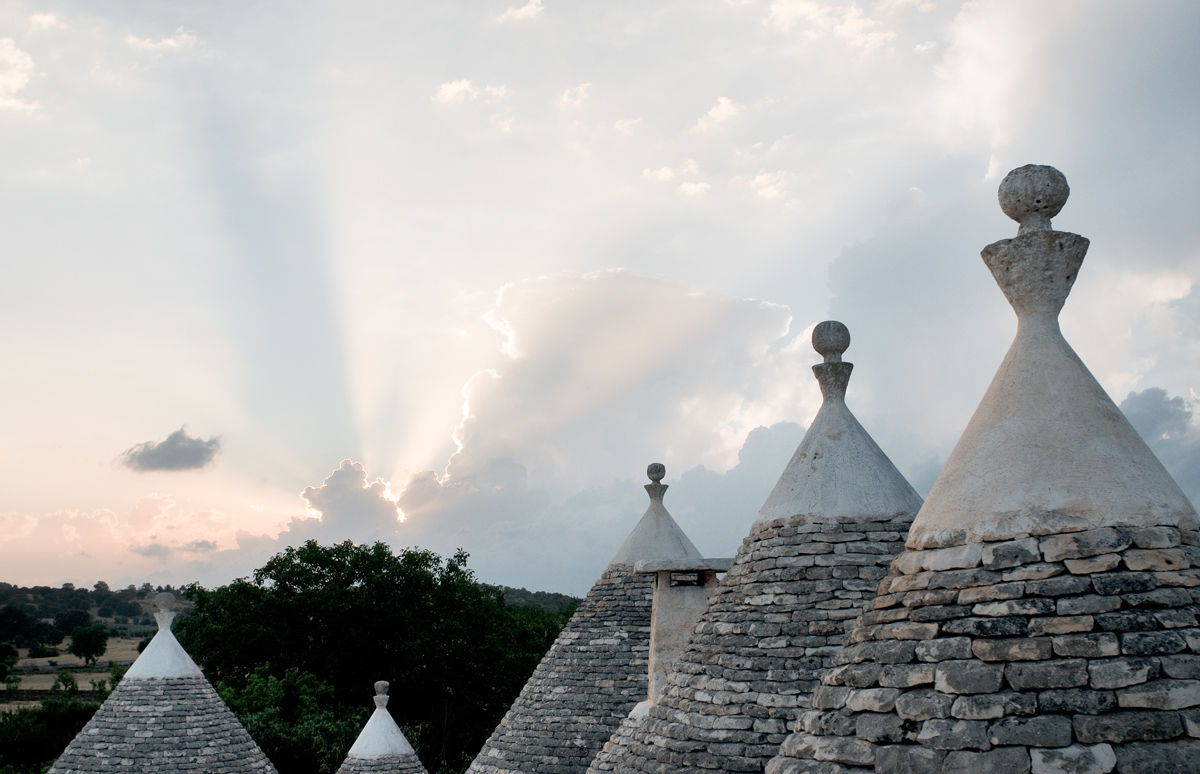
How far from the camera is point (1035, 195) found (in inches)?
223

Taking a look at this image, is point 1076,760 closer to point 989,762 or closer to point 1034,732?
point 1034,732

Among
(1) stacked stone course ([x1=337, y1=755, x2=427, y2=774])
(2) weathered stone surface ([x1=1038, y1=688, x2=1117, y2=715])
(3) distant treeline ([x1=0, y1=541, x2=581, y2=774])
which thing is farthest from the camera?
(3) distant treeline ([x1=0, y1=541, x2=581, y2=774])

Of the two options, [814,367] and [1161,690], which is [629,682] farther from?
[1161,690]

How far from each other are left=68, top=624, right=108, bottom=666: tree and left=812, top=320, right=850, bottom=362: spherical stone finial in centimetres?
6314

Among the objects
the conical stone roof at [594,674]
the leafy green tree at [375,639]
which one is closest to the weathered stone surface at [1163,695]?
the conical stone roof at [594,674]

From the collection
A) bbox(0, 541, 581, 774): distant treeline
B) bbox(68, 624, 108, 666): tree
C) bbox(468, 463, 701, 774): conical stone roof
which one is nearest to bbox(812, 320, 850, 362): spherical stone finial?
bbox(468, 463, 701, 774): conical stone roof

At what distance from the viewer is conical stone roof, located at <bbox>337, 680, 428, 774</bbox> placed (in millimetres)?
17797

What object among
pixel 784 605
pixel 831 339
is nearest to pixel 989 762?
pixel 784 605

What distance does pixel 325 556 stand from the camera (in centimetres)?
3934

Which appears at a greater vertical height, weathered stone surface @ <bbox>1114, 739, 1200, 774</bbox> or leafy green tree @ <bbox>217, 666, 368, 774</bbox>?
leafy green tree @ <bbox>217, 666, 368, 774</bbox>

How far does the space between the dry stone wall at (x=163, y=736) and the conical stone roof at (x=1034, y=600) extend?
13577 mm

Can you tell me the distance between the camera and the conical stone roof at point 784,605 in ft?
27.8

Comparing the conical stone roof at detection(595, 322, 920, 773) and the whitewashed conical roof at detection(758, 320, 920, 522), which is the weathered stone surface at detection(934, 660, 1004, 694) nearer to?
the conical stone roof at detection(595, 322, 920, 773)

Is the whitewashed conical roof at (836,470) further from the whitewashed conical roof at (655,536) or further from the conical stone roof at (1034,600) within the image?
the whitewashed conical roof at (655,536)
